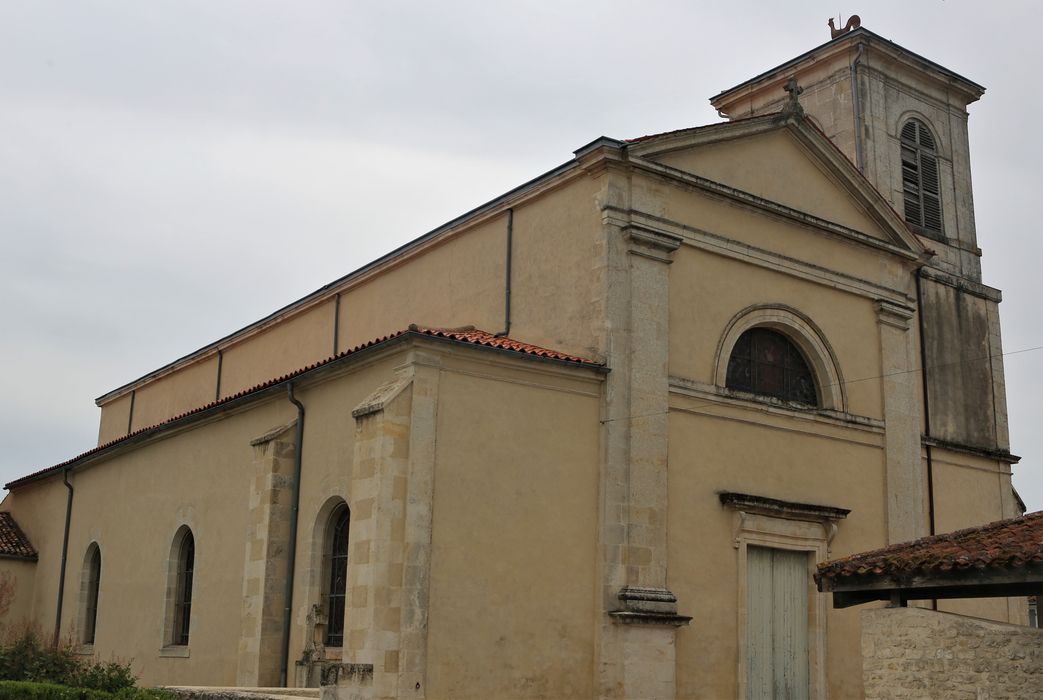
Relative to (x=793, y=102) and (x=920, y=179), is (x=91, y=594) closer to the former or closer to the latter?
(x=793, y=102)

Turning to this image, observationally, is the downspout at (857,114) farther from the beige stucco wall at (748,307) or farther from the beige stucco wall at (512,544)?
the beige stucco wall at (512,544)

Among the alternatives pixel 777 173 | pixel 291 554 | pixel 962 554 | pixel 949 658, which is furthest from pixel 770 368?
pixel 949 658

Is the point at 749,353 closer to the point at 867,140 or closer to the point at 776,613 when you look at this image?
the point at 776,613

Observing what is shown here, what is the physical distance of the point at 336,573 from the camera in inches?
651

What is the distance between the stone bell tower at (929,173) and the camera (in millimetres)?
21609

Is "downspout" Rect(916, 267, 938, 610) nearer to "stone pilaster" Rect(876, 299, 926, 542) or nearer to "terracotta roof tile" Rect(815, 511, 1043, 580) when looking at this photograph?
"stone pilaster" Rect(876, 299, 926, 542)

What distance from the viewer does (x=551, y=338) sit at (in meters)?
17.3

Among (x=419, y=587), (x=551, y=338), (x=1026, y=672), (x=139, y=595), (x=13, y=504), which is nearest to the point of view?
(x=1026, y=672)

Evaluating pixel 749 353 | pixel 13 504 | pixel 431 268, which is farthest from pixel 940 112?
pixel 13 504

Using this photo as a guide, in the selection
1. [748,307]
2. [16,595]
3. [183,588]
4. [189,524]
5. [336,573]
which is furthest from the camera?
[16,595]

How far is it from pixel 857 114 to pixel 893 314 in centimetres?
414

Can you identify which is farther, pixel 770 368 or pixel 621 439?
pixel 770 368

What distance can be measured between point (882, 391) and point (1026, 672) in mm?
9862

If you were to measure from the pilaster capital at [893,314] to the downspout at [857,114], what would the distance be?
2938 millimetres
